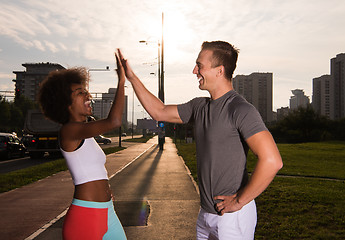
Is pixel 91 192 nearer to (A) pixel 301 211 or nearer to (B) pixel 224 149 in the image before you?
(B) pixel 224 149

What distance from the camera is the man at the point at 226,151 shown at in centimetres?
199

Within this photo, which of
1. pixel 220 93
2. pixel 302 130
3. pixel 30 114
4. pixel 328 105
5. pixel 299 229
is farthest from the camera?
pixel 328 105

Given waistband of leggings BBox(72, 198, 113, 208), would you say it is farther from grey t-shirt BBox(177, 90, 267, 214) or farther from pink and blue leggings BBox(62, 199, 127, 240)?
grey t-shirt BBox(177, 90, 267, 214)

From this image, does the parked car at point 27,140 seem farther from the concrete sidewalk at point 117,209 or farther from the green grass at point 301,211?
the green grass at point 301,211

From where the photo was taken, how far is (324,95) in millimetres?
117625

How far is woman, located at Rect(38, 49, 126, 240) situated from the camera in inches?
87.4

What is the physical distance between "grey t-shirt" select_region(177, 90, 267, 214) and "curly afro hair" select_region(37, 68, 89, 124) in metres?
0.99

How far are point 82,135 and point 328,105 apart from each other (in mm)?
123569

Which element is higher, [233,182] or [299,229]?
[233,182]

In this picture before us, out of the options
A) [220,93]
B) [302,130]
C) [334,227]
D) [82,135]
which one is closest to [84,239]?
[82,135]

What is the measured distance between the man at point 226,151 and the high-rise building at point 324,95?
114581 mm

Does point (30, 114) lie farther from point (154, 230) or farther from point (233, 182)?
point (233, 182)

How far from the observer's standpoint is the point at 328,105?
114 m

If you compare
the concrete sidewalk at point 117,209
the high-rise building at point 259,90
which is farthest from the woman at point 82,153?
the high-rise building at point 259,90
